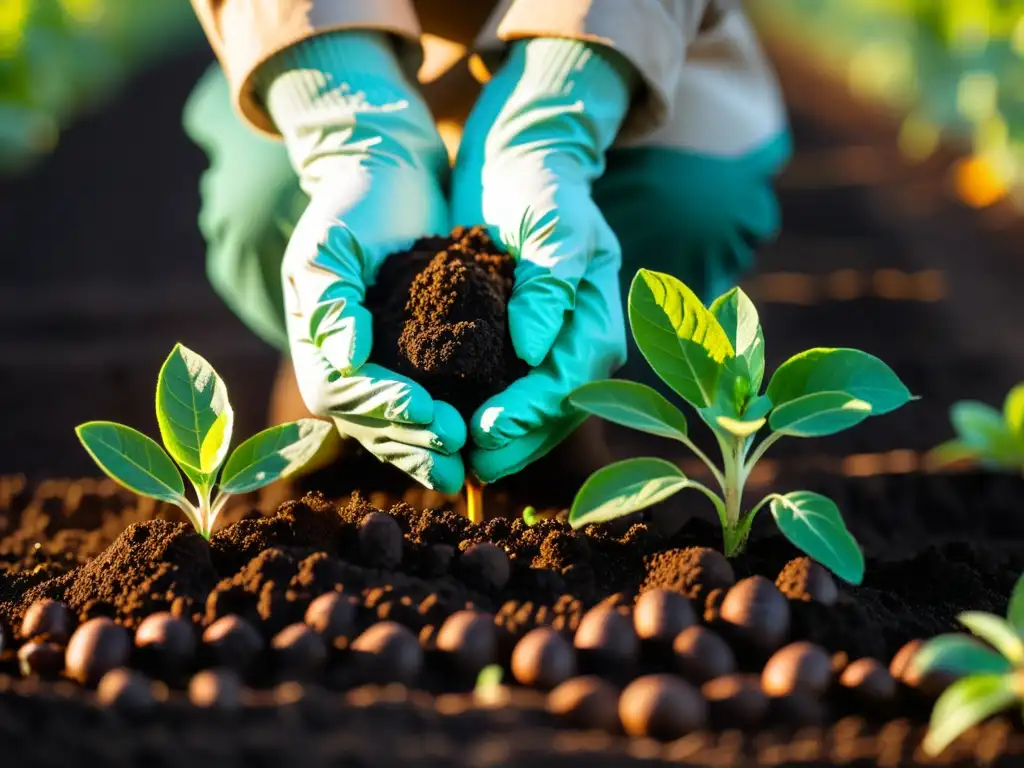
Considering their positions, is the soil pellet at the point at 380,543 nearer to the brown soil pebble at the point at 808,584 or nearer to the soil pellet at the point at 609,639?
the soil pellet at the point at 609,639

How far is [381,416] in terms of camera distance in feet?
4.98

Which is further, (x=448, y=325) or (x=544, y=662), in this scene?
(x=448, y=325)

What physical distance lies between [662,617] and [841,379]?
0.37 m

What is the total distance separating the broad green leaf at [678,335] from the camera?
1.38 metres

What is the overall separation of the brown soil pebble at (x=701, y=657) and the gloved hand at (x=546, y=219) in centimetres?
43

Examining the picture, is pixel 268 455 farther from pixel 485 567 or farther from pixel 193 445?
pixel 485 567

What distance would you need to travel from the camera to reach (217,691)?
1.09 metres

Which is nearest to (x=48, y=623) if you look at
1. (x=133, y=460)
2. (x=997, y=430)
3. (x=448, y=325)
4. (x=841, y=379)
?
(x=133, y=460)

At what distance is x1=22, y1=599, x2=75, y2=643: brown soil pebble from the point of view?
4.24 ft

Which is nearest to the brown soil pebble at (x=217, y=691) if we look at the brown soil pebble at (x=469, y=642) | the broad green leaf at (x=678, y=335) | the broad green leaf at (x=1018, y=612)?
the brown soil pebble at (x=469, y=642)

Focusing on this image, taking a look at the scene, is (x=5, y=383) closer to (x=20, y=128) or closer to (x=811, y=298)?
(x=20, y=128)

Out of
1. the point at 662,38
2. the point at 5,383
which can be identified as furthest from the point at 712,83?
the point at 5,383

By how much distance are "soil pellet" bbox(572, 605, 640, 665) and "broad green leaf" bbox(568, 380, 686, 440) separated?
0.79 feet

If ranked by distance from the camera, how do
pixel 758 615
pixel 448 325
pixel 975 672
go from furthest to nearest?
pixel 448 325
pixel 758 615
pixel 975 672
